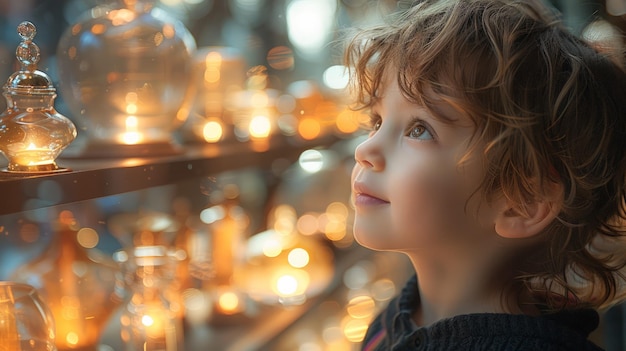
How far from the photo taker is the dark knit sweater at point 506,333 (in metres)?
0.61

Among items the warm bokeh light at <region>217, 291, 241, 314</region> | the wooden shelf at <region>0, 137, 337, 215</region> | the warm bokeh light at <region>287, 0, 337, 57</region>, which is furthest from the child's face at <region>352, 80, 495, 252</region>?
the warm bokeh light at <region>287, 0, 337, 57</region>

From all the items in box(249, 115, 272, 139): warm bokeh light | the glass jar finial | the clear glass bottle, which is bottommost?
box(249, 115, 272, 139): warm bokeh light

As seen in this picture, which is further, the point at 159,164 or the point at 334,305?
the point at 334,305

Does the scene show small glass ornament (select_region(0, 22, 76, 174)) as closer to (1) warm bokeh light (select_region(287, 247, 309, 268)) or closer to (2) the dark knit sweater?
(2) the dark knit sweater

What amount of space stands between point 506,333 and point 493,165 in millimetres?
139

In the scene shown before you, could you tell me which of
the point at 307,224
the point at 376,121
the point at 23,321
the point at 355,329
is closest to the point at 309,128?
the point at 307,224

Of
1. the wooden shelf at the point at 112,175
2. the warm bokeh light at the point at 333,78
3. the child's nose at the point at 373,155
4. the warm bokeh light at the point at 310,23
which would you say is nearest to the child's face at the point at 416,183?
the child's nose at the point at 373,155

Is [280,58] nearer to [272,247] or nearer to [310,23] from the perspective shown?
[310,23]

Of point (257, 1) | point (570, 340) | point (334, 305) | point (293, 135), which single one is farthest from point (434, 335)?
point (257, 1)

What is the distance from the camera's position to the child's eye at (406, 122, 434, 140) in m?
Answer: 0.61

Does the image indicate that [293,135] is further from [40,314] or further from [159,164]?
[40,314]

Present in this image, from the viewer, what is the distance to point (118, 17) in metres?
0.70

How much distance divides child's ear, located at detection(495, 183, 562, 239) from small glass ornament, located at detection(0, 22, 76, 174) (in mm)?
344

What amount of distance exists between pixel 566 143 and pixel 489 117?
67 millimetres
